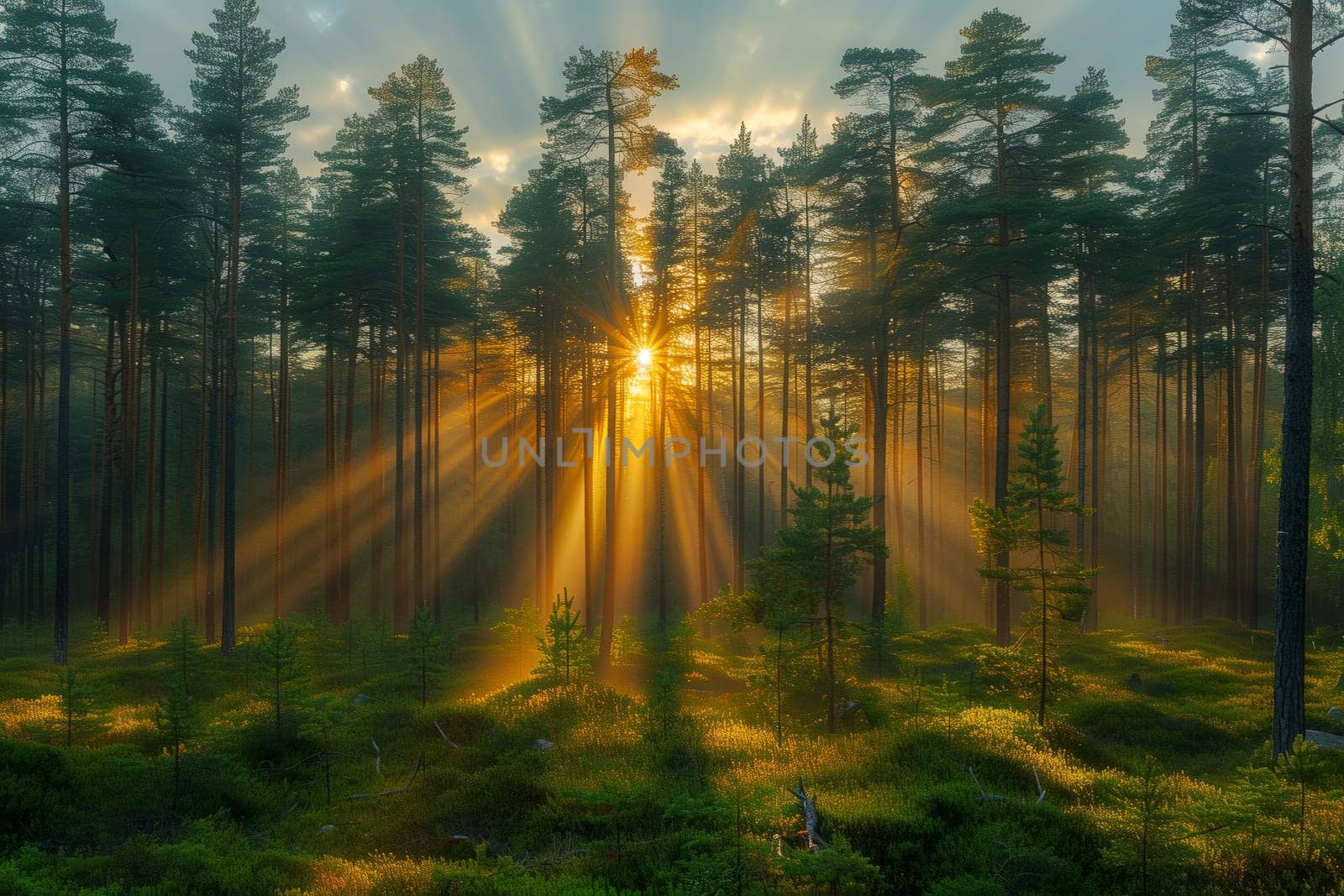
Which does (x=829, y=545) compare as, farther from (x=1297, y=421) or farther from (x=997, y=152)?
(x=997, y=152)

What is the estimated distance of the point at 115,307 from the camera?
21141mm

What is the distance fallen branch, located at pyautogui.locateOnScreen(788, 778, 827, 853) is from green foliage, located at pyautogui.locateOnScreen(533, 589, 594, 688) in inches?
246

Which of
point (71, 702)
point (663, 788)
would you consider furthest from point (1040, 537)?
point (71, 702)

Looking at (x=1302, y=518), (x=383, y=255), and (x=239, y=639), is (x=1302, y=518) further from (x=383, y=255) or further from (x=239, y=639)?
(x=239, y=639)

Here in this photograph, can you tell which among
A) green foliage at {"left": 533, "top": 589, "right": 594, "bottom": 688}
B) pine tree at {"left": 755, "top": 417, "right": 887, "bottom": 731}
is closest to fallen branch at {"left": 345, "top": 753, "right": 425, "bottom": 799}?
green foliage at {"left": 533, "top": 589, "right": 594, "bottom": 688}

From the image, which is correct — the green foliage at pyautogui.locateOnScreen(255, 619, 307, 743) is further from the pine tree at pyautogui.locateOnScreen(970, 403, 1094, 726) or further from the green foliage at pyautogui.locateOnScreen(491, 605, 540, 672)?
the pine tree at pyautogui.locateOnScreen(970, 403, 1094, 726)

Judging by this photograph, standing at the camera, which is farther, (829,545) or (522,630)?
(522,630)

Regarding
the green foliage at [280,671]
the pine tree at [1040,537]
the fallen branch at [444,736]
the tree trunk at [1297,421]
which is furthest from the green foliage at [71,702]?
the tree trunk at [1297,421]

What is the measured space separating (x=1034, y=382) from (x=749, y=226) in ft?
60.0

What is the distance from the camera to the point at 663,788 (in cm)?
838

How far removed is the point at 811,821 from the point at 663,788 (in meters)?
2.61

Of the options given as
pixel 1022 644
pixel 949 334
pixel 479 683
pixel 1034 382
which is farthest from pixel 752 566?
pixel 1034 382

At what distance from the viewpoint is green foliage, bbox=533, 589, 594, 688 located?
12500 millimetres

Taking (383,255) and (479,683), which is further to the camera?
(383,255)
